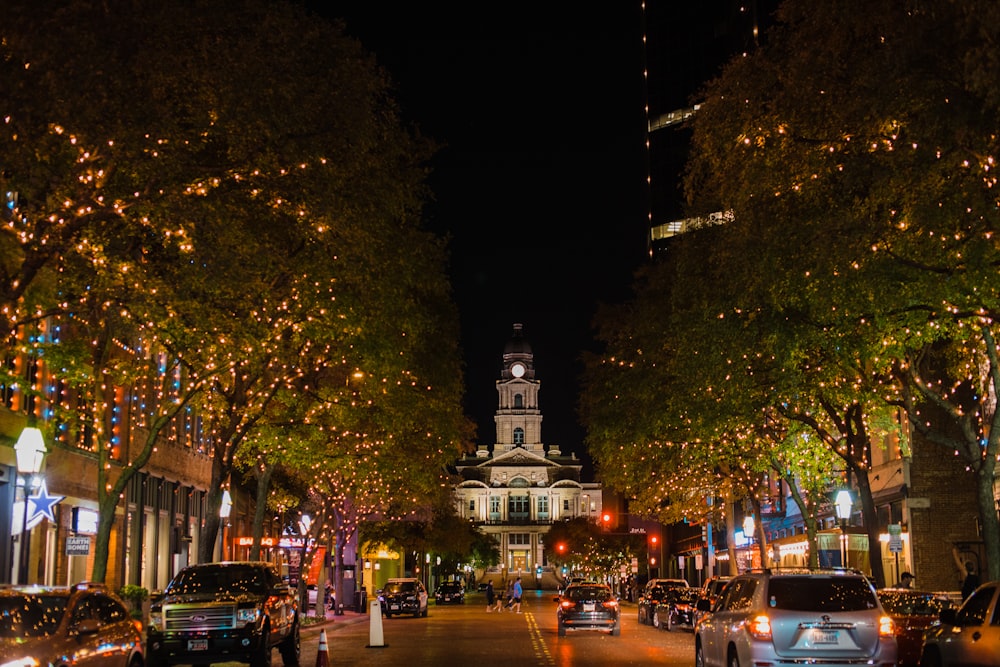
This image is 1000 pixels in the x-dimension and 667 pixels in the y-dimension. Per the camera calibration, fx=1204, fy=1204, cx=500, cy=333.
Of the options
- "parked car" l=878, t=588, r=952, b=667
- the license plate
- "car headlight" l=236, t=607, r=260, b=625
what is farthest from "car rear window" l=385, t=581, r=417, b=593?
the license plate

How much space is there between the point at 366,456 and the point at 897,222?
24001 millimetres

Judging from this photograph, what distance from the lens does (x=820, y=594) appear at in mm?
15234

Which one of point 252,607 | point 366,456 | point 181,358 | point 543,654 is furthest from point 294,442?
point 252,607

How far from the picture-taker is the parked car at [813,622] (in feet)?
48.6

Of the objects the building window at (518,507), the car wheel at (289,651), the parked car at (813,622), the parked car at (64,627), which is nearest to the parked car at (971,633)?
the parked car at (813,622)

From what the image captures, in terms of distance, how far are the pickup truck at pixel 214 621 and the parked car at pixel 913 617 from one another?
35.3 feet

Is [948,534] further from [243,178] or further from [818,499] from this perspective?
[243,178]

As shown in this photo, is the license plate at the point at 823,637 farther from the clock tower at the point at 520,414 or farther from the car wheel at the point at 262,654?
the clock tower at the point at 520,414

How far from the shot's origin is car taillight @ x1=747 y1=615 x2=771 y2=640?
48.9ft

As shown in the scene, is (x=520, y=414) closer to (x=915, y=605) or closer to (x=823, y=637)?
(x=915, y=605)

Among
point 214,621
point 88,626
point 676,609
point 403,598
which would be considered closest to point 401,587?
point 403,598

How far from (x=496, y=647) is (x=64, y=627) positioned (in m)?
17.3

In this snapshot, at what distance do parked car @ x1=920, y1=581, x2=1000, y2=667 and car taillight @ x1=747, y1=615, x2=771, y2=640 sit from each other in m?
2.62

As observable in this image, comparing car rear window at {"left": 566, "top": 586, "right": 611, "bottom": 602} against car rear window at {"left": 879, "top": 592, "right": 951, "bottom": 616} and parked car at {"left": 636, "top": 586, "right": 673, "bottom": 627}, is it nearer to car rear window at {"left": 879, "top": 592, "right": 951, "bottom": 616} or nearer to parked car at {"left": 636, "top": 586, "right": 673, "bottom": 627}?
parked car at {"left": 636, "top": 586, "right": 673, "bottom": 627}
